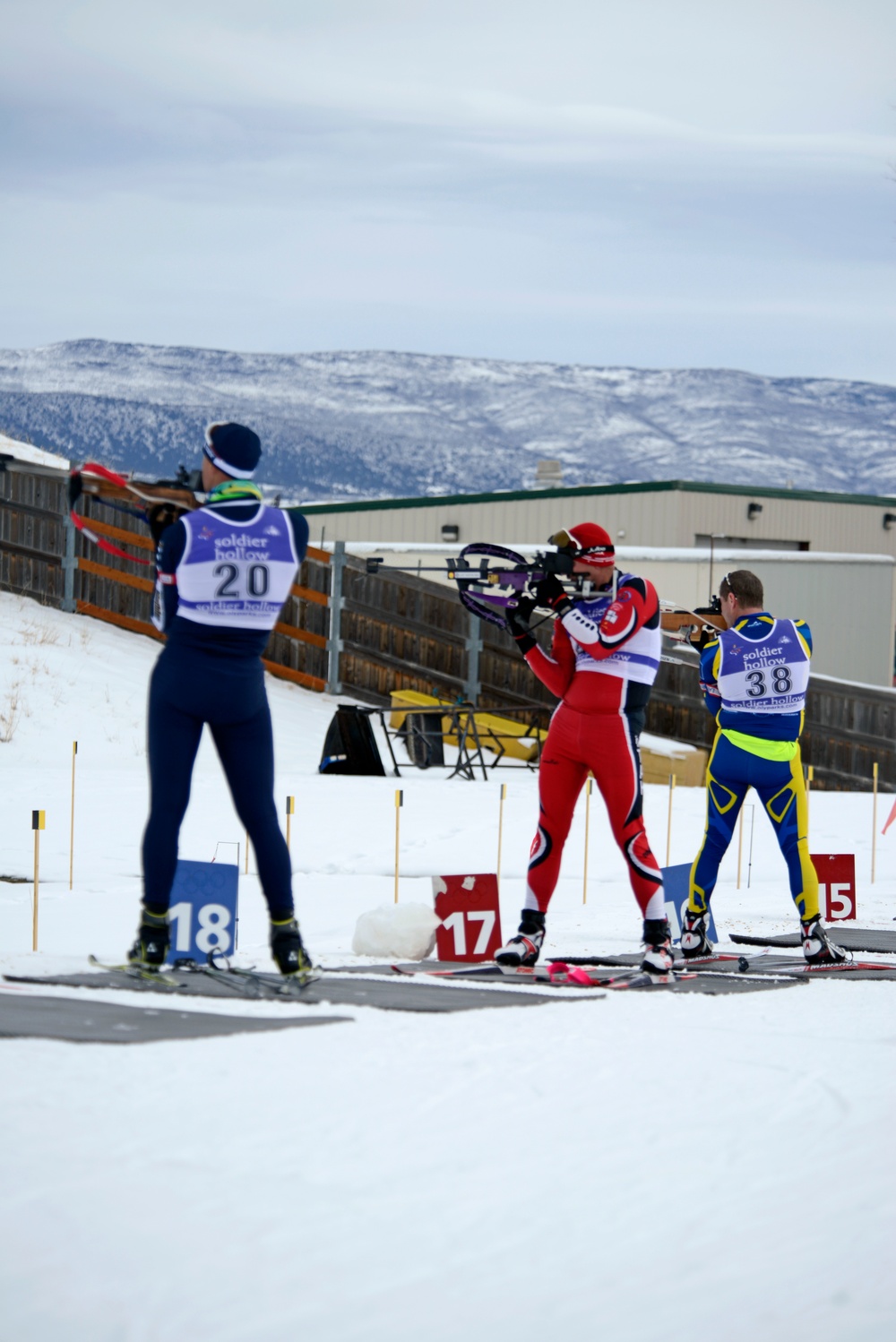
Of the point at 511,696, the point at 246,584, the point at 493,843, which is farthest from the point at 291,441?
the point at 246,584

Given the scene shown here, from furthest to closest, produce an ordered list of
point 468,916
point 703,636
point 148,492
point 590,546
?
point 703,636 → point 468,916 → point 590,546 → point 148,492

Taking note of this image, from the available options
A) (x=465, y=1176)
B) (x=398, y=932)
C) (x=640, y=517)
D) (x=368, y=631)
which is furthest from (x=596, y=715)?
(x=640, y=517)

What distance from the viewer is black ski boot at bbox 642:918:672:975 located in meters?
5.61

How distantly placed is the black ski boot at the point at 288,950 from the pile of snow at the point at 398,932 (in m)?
1.42

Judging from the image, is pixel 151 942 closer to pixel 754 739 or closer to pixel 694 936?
pixel 694 936

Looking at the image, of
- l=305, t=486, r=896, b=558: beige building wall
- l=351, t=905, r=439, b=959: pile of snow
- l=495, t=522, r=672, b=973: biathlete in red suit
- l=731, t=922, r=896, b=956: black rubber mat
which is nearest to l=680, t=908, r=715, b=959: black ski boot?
l=731, t=922, r=896, b=956: black rubber mat

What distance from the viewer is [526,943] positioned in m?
5.82

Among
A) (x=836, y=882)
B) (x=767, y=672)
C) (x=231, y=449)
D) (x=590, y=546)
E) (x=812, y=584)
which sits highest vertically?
(x=812, y=584)

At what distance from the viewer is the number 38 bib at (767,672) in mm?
6758

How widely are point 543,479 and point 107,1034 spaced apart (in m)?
27.2

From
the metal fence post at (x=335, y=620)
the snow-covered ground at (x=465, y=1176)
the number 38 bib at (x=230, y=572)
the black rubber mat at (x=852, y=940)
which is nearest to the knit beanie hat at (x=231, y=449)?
the number 38 bib at (x=230, y=572)

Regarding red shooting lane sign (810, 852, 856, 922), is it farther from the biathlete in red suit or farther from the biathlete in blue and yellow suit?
the biathlete in red suit

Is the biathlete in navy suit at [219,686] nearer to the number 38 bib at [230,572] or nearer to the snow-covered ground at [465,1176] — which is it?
the number 38 bib at [230,572]

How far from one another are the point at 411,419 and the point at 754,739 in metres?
90.4
